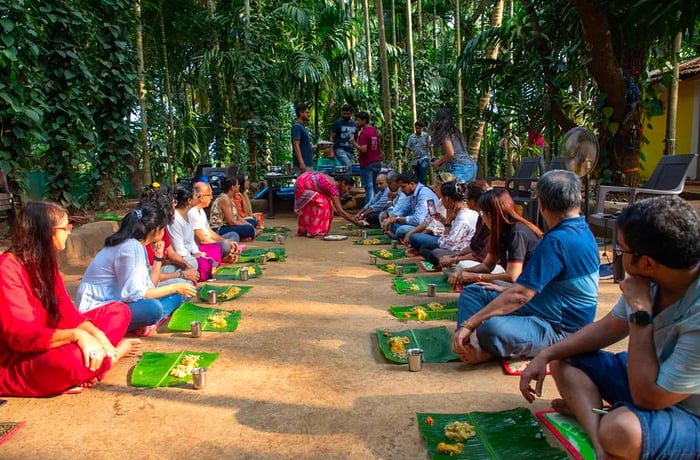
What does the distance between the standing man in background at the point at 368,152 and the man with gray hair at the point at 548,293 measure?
7070 mm

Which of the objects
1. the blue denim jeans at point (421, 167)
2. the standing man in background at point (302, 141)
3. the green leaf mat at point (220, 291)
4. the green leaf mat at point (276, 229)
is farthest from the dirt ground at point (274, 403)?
the blue denim jeans at point (421, 167)

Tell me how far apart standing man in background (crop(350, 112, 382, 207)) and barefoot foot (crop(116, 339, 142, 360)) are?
7.08 meters

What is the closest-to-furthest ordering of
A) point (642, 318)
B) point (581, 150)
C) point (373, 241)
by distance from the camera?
1. point (642, 318)
2. point (581, 150)
3. point (373, 241)

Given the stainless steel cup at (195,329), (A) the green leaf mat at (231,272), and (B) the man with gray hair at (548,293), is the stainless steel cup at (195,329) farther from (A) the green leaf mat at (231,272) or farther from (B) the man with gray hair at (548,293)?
(B) the man with gray hair at (548,293)

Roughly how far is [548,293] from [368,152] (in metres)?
7.35

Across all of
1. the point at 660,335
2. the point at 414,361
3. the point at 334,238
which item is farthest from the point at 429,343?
the point at 334,238

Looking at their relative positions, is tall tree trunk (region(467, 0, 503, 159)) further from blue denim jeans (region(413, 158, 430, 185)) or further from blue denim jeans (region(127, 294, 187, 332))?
blue denim jeans (region(127, 294, 187, 332))

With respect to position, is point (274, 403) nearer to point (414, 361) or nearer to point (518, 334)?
point (414, 361)

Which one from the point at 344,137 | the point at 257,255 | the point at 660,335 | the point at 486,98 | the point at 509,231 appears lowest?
the point at 257,255

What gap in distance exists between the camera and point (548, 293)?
118 inches

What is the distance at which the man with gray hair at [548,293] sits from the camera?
2.78 metres

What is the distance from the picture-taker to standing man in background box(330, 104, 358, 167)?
36.6 ft

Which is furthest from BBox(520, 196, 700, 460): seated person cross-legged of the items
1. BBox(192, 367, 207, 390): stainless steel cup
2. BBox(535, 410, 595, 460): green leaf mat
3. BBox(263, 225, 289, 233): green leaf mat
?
BBox(263, 225, 289, 233): green leaf mat

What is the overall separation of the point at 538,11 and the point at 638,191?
346 cm
